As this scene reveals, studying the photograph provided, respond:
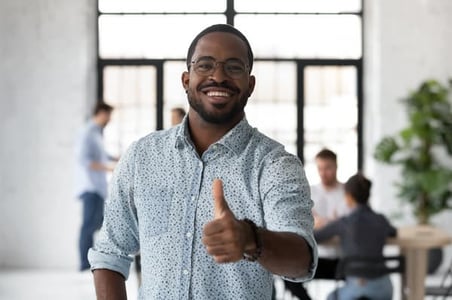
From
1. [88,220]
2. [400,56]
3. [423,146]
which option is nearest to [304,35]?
[400,56]

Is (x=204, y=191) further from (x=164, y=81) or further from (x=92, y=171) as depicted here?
(x=164, y=81)

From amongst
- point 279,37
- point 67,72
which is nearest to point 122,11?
point 67,72

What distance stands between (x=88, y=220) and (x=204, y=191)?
7.91 meters

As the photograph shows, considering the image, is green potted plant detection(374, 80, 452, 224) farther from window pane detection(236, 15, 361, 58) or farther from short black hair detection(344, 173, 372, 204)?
short black hair detection(344, 173, 372, 204)

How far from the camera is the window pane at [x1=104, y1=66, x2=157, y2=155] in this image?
37.9ft

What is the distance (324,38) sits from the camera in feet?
37.6

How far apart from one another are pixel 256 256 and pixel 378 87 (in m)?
9.36

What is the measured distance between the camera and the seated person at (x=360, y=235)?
6367 mm

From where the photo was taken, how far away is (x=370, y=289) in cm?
636

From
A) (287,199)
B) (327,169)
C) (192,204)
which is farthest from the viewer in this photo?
(327,169)

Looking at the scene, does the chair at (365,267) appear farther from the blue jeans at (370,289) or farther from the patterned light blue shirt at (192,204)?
the patterned light blue shirt at (192,204)

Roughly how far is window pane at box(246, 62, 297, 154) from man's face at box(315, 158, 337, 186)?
13.9 ft

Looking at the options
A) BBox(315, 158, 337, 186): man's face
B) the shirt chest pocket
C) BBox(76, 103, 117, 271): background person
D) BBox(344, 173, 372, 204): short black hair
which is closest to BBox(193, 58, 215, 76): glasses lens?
the shirt chest pocket

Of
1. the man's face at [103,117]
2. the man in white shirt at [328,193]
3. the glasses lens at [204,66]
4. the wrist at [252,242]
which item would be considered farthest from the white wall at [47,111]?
the wrist at [252,242]
